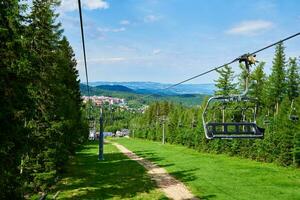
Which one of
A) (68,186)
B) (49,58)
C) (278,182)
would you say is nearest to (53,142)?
(68,186)

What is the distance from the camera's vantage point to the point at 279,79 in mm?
68125

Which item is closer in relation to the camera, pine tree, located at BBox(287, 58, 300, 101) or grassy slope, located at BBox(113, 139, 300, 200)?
grassy slope, located at BBox(113, 139, 300, 200)

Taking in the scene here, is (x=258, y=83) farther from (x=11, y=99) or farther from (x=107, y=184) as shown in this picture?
(x=11, y=99)

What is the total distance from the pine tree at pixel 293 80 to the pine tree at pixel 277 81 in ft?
3.89

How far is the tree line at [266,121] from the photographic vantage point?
36.0m

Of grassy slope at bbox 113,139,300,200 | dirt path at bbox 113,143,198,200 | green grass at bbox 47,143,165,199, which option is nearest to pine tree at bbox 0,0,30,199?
green grass at bbox 47,143,165,199

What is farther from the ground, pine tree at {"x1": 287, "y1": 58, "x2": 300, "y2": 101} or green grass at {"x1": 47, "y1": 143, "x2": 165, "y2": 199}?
pine tree at {"x1": 287, "y1": 58, "x2": 300, "y2": 101}

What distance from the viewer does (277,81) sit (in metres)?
67.9

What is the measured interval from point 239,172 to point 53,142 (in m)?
14.6

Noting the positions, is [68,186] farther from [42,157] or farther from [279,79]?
[279,79]

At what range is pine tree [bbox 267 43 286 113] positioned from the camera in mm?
67812

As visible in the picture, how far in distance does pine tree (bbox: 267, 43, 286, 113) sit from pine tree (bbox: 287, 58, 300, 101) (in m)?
1.19

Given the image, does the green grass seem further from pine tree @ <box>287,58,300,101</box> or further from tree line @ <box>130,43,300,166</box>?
pine tree @ <box>287,58,300,101</box>

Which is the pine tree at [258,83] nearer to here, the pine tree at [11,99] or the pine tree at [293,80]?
the pine tree at [293,80]
